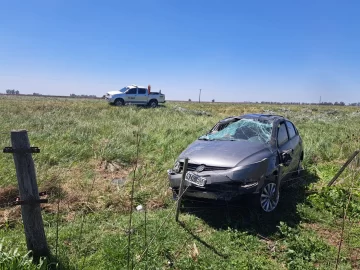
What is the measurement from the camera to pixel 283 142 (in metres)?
5.64

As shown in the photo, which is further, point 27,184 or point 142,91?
point 142,91

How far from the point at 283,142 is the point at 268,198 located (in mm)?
1549

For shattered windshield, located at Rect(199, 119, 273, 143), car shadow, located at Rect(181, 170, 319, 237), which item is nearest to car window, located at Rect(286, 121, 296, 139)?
shattered windshield, located at Rect(199, 119, 273, 143)

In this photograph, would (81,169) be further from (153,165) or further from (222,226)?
(222,226)

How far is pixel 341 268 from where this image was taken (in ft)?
10.4

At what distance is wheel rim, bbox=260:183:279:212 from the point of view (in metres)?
4.42

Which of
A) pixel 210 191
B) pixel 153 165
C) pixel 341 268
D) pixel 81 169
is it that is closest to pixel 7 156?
pixel 81 169

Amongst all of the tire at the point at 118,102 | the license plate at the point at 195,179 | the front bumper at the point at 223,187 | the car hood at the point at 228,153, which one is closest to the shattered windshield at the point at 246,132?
the car hood at the point at 228,153

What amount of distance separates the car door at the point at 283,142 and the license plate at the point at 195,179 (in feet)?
Answer: 5.83

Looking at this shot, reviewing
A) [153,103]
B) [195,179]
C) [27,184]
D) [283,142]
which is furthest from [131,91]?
[27,184]

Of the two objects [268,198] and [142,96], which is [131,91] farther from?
[268,198]

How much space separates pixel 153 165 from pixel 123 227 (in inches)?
132

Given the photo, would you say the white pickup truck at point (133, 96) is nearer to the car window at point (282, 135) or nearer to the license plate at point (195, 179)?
the car window at point (282, 135)

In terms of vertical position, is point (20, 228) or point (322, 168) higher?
point (322, 168)
